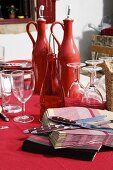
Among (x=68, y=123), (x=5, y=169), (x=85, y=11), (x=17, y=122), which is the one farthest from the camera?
(x=85, y=11)

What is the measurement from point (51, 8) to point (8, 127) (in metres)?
2.36

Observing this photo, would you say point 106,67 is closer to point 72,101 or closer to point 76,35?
point 72,101

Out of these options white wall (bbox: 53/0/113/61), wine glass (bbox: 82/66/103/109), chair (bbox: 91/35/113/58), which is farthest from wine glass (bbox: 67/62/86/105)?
white wall (bbox: 53/0/113/61)

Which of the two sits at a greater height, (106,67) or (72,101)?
(106,67)

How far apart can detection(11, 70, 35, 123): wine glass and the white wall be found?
234 cm

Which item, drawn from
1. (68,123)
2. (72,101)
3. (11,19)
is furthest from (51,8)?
(68,123)

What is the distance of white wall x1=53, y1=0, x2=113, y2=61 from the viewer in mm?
3303

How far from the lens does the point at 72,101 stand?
993 mm

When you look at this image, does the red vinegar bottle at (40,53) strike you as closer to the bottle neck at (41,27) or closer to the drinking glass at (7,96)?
the bottle neck at (41,27)

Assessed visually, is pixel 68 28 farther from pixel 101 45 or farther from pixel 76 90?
pixel 101 45

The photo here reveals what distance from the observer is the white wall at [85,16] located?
3.30 metres

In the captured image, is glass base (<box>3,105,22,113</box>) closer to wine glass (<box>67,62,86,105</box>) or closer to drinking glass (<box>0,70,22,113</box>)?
drinking glass (<box>0,70,22,113</box>)

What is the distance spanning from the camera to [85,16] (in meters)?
3.38

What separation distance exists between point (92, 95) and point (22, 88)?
9.7 inches
